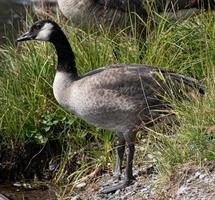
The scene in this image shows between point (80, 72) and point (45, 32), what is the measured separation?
1.15 m

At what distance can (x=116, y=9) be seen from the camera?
1020 cm

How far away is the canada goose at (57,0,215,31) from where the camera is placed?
993cm

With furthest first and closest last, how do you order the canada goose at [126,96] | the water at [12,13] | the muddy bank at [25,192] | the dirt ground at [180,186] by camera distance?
the water at [12,13] < the muddy bank at [25,192] < the canada goose at [126,96] < the dirt ground at [180,186]

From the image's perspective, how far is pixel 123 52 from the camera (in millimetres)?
8859

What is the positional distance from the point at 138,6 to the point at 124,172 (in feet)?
9.73

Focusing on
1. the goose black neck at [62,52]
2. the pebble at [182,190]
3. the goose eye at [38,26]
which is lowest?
the pebble at [182,190]

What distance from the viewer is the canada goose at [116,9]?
391 inches

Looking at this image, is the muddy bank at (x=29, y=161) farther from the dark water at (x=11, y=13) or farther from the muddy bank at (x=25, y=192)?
the dark water at (x=11, y=13)

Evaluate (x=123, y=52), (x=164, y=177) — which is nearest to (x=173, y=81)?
(x=164, y=177)

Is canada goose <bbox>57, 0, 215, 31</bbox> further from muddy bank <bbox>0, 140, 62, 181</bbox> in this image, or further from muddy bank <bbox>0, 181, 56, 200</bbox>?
muddy bank <bbox>0, 181, 56, 200</bbox>

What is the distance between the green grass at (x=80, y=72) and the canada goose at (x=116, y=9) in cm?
62

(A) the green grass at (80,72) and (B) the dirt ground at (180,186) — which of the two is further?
(A) the green grass at (80,72)

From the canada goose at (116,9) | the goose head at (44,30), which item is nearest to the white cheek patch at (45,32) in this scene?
the goose head at (44,30)

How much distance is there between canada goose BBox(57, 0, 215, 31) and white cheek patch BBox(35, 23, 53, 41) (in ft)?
6.88
